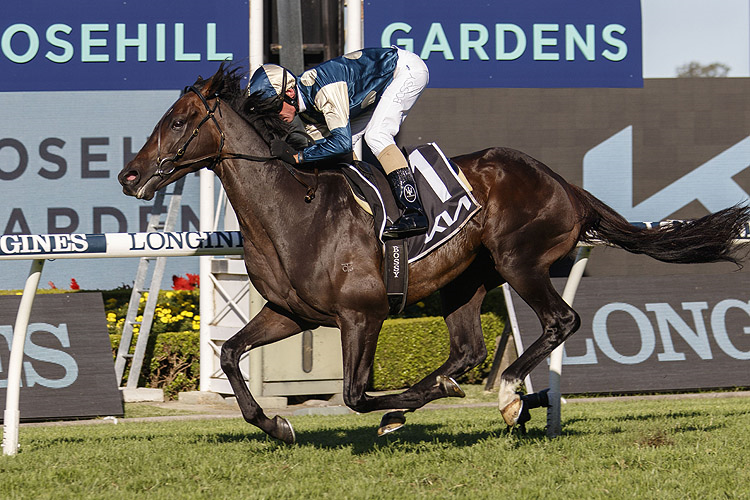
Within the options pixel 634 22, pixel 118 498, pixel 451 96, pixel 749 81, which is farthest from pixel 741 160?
pixel 118 498

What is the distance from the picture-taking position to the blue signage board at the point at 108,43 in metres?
10.1

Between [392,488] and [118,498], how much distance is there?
1082 millimetres

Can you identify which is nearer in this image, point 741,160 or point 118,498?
point 118,498

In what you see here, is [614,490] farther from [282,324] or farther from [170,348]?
[170,348]

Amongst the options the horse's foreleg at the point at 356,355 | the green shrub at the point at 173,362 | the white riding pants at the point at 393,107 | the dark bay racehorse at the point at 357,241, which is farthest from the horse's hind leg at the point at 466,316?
the green shrub at the point at 173,362

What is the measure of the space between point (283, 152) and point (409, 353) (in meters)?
5.08

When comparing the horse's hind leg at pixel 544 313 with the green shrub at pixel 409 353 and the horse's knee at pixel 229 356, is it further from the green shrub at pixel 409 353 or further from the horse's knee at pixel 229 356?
the green shrub at pixel 409 353

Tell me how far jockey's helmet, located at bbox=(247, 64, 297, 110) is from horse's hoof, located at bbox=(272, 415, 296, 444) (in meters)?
1.58

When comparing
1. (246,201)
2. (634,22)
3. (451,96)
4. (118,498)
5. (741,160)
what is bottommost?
(118,498)

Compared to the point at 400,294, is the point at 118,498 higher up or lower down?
lower down

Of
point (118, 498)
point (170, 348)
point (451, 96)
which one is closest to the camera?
point (118, 498)

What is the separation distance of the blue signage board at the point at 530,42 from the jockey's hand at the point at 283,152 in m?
6.27

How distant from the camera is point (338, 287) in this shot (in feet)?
14.9

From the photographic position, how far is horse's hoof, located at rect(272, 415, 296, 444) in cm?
471
